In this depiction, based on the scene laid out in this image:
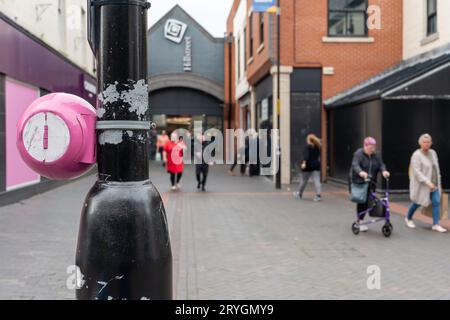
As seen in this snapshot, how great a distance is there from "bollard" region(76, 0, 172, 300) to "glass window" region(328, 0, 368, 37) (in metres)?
16.7

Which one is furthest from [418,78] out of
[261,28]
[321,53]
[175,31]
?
[175,31]

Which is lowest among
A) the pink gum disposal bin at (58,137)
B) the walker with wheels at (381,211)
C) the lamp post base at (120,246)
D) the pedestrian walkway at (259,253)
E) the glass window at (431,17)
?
the pedestrian walkway at (259,253)

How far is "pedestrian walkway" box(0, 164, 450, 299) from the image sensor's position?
536 cm

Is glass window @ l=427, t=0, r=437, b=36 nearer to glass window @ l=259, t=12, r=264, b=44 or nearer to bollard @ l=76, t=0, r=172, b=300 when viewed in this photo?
glass window @ l=259, t=12, r=264, b=44

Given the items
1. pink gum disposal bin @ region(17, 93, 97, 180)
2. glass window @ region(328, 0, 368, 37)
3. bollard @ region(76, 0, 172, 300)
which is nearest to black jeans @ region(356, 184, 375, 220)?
bollard @ region(76, 0, 172, 300)

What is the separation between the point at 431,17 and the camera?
15422mm

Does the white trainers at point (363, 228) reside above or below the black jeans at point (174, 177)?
below

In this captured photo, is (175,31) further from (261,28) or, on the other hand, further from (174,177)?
(174,177)

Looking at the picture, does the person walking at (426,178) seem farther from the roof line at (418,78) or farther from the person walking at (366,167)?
the roof line at (418,78)

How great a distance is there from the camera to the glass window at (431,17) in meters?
15.1

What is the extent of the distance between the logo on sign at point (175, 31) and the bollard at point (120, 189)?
1293 inches

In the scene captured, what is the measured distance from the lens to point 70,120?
6.75 feet

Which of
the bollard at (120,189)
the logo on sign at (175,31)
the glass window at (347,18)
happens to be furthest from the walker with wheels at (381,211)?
the logo on sign at (175,31)
